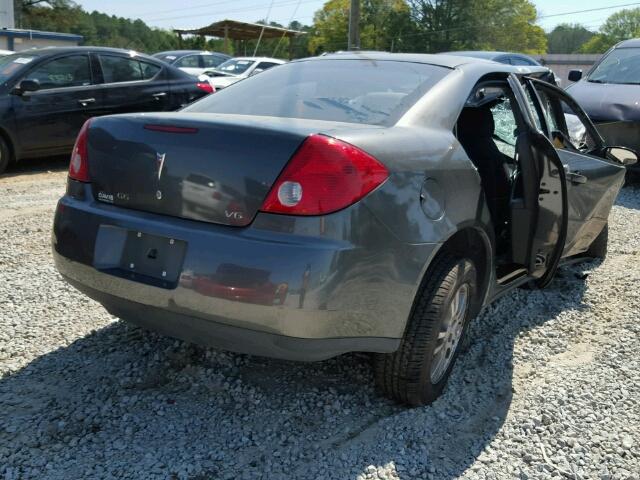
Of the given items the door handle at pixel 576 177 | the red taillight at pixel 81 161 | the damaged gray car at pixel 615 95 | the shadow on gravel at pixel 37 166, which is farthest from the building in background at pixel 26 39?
the door handle at pixel 576 177

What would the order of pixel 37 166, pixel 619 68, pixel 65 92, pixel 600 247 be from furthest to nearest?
pixel 619 68 → pixel 37 166 → pixel 65 92 → pixel 600 247

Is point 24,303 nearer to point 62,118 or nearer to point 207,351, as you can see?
point 207,351

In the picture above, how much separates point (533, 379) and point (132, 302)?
6.59ft

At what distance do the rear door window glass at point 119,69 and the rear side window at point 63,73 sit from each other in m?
0.25

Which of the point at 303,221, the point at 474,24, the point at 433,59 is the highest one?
the point at 474,24

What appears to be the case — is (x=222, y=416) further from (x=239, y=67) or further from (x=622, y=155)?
(x=239, y=67)

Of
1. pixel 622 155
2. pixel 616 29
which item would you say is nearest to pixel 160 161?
pixel 622 155

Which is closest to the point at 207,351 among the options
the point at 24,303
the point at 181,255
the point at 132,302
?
the point at 132,302

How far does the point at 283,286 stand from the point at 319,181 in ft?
1.30

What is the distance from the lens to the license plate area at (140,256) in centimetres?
236

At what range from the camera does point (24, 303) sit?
3746mm

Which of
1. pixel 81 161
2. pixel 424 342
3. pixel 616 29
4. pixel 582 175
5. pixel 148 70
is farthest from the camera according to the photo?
pixel 616 29

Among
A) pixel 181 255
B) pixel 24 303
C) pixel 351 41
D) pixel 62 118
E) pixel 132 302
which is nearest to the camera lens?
pixel 181 255

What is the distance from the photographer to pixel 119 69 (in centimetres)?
866
